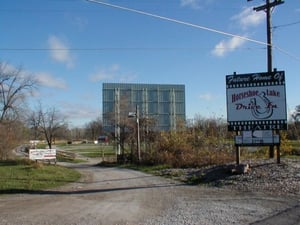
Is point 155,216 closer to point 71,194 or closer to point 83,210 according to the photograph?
point 83,210

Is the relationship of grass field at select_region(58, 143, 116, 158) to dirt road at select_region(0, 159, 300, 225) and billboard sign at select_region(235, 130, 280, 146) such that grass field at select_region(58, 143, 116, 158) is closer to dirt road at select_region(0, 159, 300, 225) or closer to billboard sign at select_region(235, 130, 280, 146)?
billboard sign at select_region(235, 130, 280, 146)

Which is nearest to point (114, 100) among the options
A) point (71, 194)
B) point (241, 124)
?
point (241, 124)

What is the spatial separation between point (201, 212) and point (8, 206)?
19.8 ft

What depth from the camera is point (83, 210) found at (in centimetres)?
1250

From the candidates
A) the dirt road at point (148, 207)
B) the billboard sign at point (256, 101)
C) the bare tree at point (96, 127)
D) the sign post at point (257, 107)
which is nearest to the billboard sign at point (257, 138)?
the sign post at point (257, 107)

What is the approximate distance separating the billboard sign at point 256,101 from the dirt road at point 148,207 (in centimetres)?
489

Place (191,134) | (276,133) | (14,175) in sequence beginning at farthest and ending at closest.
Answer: (191,134) < (14,175) < (276,133)

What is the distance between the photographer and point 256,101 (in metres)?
20.5

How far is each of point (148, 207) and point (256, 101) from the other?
967cm

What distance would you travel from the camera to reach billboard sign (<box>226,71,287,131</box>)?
2009cm

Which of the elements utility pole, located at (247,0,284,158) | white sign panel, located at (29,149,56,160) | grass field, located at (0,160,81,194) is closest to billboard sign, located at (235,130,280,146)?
utility pole, located at (247,0,284,158)

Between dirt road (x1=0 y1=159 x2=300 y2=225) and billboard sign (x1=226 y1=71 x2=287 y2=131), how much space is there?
16.0 feet

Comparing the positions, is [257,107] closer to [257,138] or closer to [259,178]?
[257,138]

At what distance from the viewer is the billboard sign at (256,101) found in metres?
20.1
